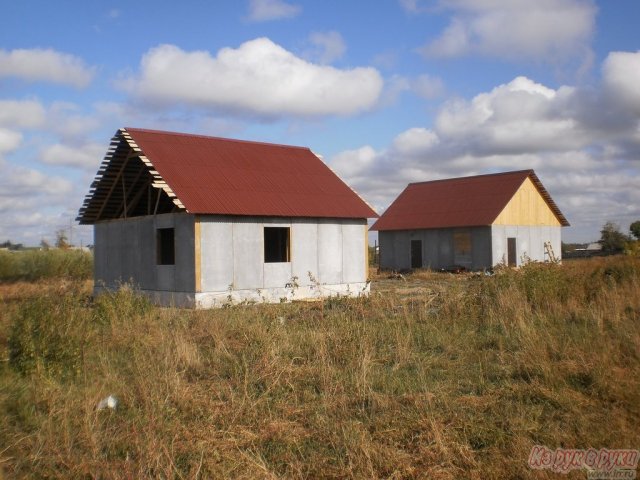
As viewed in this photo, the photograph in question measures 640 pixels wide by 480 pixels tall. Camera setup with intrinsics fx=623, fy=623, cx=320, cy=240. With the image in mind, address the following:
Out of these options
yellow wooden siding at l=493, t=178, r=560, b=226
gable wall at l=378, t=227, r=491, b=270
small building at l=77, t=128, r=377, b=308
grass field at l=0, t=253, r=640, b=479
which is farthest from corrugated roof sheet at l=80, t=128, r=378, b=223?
yellow wooden siding at l=493, t=178, r=560, b=226

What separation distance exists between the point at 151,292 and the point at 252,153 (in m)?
6.49

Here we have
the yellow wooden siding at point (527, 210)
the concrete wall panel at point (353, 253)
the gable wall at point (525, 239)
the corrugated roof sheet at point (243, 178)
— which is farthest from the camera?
the yellow wooden siding at point (527, 210)

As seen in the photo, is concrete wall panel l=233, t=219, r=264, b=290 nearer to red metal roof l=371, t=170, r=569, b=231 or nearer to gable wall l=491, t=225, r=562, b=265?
gable wall l=491, t=225, r=562, b=265

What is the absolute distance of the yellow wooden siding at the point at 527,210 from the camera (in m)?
32.6

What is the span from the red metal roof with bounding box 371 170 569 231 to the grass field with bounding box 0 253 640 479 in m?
21.1

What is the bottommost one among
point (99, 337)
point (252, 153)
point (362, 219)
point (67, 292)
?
point (99, 337)

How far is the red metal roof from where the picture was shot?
32719 mm

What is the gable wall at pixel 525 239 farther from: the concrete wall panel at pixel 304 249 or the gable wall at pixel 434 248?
the concrete wall panel at pixel 304 249

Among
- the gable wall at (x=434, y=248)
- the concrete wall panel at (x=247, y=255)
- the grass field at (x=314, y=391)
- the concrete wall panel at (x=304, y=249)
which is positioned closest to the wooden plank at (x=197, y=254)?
the concrete wall panel at (x=247, y=255)

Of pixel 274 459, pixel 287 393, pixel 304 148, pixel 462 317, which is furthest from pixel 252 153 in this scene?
pixel 274 459

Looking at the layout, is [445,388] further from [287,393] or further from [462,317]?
[462,317]

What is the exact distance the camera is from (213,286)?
1870cm

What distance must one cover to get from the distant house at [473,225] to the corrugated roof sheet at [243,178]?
36.8ft

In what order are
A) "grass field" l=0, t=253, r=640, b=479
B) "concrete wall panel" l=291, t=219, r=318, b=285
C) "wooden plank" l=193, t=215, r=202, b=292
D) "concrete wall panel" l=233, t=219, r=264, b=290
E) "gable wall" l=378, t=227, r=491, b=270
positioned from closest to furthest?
"grass field" l=0, t=253, r=640, b=479 → "wooden plank" l=193, t=215, r=202, b=292 → "concrete wall panel" l=233, t=219, r=264, b=290 → "concrete wall panel" l=291, t=219, r=318, b=285 → "gable wall" l=378, t=227, r=491, b=270
